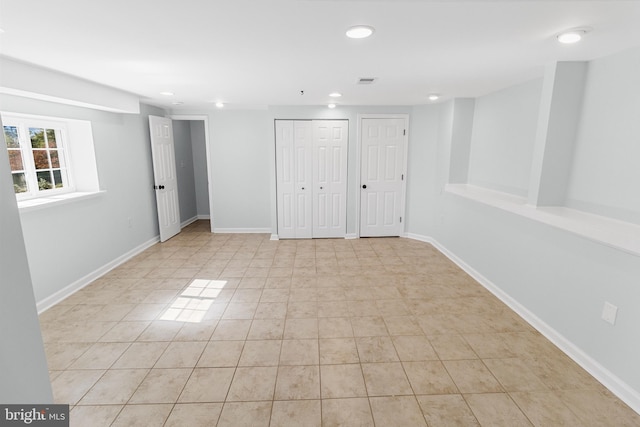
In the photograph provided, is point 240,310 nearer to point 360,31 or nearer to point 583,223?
point 360,31

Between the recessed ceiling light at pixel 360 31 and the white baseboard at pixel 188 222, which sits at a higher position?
the recessed ceiling light at pixel 360 31

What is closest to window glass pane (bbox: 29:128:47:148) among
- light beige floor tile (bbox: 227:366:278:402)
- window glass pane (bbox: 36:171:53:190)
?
window glass pane (bbox: 36:171:53:190)

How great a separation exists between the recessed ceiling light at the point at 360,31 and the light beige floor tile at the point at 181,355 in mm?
2549

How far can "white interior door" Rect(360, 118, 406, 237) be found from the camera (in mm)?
5238

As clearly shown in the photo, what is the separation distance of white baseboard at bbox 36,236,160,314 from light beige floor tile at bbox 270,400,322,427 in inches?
107

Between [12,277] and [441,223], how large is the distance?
4.84m

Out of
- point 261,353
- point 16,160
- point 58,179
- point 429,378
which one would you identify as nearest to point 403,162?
point 429,378

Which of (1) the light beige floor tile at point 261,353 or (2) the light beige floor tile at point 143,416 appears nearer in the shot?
(2) the light beige floor tile at point 143,416

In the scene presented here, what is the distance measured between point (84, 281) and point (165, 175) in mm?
2212

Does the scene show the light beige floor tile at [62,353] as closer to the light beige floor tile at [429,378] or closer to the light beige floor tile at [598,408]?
the light beige floor tile at [429,378]

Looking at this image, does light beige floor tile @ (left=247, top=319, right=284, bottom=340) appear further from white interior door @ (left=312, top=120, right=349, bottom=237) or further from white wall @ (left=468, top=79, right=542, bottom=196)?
white wall @ (left=468, top=79, right=542, bottom=196)

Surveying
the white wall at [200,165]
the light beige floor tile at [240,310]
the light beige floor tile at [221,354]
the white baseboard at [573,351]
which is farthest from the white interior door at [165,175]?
the white baseboard at [573,351]

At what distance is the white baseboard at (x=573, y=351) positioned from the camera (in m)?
1.99

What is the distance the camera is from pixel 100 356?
96.0 inches
